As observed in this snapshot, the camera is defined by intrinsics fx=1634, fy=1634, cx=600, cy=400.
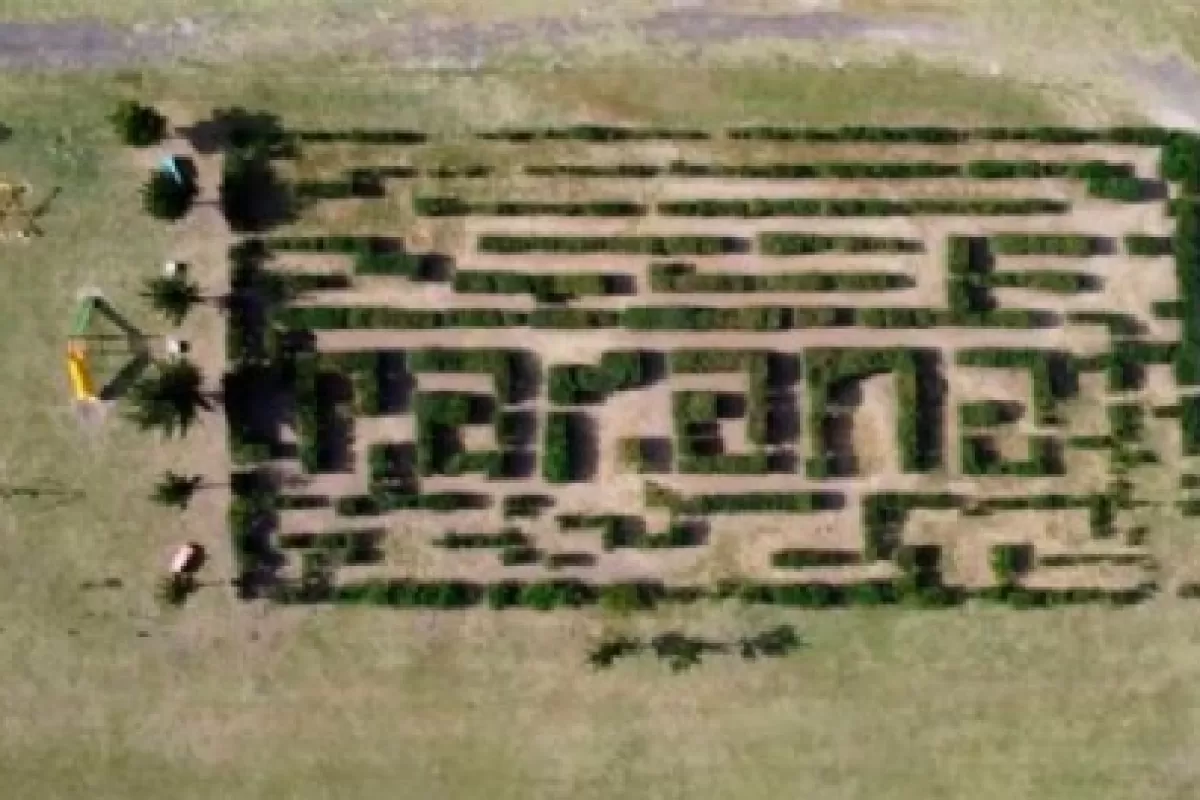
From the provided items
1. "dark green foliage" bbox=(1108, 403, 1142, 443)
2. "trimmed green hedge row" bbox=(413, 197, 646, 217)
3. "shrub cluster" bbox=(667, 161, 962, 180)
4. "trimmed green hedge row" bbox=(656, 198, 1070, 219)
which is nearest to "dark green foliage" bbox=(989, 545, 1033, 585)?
"dark green foliage" bbox=(1108, 403, 1142, 443)

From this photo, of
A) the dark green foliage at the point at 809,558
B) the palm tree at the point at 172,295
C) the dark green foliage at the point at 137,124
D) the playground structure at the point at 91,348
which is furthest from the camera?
the dark green foliage at the point at 809,558

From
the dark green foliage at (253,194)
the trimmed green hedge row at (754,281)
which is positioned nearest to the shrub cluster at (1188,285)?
the trimmed green hedge row at (754,281)

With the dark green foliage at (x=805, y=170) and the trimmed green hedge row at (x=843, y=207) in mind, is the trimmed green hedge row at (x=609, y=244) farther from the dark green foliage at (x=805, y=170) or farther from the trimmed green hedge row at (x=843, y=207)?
the dark green foliage at (x=805, y=170)

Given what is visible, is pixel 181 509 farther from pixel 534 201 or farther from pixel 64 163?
pixel 534 201

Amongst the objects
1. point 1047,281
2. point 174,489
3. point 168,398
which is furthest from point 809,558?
point 168,398

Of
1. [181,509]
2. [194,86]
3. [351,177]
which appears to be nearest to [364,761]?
[181,509]

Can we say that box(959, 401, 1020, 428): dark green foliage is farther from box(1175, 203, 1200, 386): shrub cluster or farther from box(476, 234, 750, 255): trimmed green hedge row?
box(476, 234, 750, 255): trimmed green hedge row
